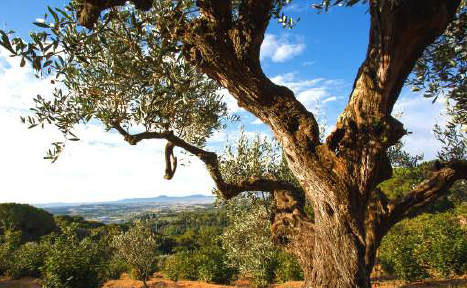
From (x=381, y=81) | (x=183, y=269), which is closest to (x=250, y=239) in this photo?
(x=381, y=81)

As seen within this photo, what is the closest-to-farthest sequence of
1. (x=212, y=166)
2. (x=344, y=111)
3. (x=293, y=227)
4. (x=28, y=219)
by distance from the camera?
1. (x=344, y=111)
2. (x=293, y=227)
3. (x=212, y=166)
4. (x=28, y=219)

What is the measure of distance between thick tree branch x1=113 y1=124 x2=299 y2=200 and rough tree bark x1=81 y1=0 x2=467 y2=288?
2.40m

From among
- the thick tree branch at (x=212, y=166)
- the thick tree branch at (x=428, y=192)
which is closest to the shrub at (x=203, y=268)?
the thick tree branch at (x=212, y=166)

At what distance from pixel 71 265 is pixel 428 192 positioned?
14.0m

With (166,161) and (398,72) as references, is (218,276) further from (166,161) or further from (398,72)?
(398,72)

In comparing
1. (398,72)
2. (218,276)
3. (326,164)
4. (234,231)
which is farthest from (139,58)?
(218,276)

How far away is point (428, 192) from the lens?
6078 millimetres

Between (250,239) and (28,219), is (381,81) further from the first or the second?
(28,219)

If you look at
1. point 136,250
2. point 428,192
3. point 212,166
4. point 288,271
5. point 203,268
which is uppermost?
point 212,166

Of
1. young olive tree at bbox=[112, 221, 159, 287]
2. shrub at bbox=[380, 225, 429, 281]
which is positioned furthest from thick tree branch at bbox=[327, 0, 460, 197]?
young olive tree at bbox=[112, 221, 159, 287]

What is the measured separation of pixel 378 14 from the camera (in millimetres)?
4934

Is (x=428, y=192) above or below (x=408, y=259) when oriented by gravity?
above

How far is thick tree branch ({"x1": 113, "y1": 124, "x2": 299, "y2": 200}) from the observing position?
695 cm

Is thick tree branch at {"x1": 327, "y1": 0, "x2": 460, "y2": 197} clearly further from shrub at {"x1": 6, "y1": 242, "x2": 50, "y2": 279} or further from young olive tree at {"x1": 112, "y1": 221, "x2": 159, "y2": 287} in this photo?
shrub at {"x1": 6, "y1": 242, "x2": 50, "y2": 279}
